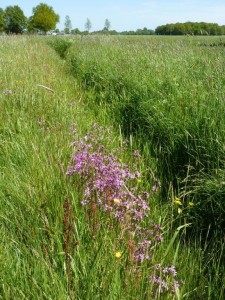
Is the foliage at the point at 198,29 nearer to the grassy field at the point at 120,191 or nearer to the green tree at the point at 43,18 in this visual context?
the grassy field at the point at 120,191

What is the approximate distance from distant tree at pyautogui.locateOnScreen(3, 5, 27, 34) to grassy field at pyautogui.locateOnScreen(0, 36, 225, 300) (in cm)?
6211

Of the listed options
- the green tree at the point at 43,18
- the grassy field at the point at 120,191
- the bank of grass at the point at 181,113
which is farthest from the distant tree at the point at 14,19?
the grassy field at the point at 120,191

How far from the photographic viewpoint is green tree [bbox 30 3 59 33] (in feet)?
194

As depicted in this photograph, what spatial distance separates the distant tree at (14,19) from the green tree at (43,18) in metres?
2.20

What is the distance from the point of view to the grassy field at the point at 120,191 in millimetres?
1354

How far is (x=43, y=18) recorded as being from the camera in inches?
2330

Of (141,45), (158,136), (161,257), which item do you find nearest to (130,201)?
(161,257)

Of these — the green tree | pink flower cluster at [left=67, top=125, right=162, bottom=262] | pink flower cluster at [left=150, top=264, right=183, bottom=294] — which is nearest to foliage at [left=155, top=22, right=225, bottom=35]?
pink flower cluster at [left=67, top=125, right=162, bottom=262]

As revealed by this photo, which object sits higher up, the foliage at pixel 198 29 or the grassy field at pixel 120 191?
the foliage at pixel 198 29

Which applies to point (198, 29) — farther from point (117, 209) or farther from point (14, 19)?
point (14, 19)

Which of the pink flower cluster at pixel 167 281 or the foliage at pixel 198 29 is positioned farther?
the foliage at pixel 198 29

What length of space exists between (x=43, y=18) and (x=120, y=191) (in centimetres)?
6313

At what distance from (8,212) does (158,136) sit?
1.81 meters

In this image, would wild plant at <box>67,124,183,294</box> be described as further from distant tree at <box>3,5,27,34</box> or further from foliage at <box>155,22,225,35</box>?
distant tree at <box>3,5,27,34</box>
